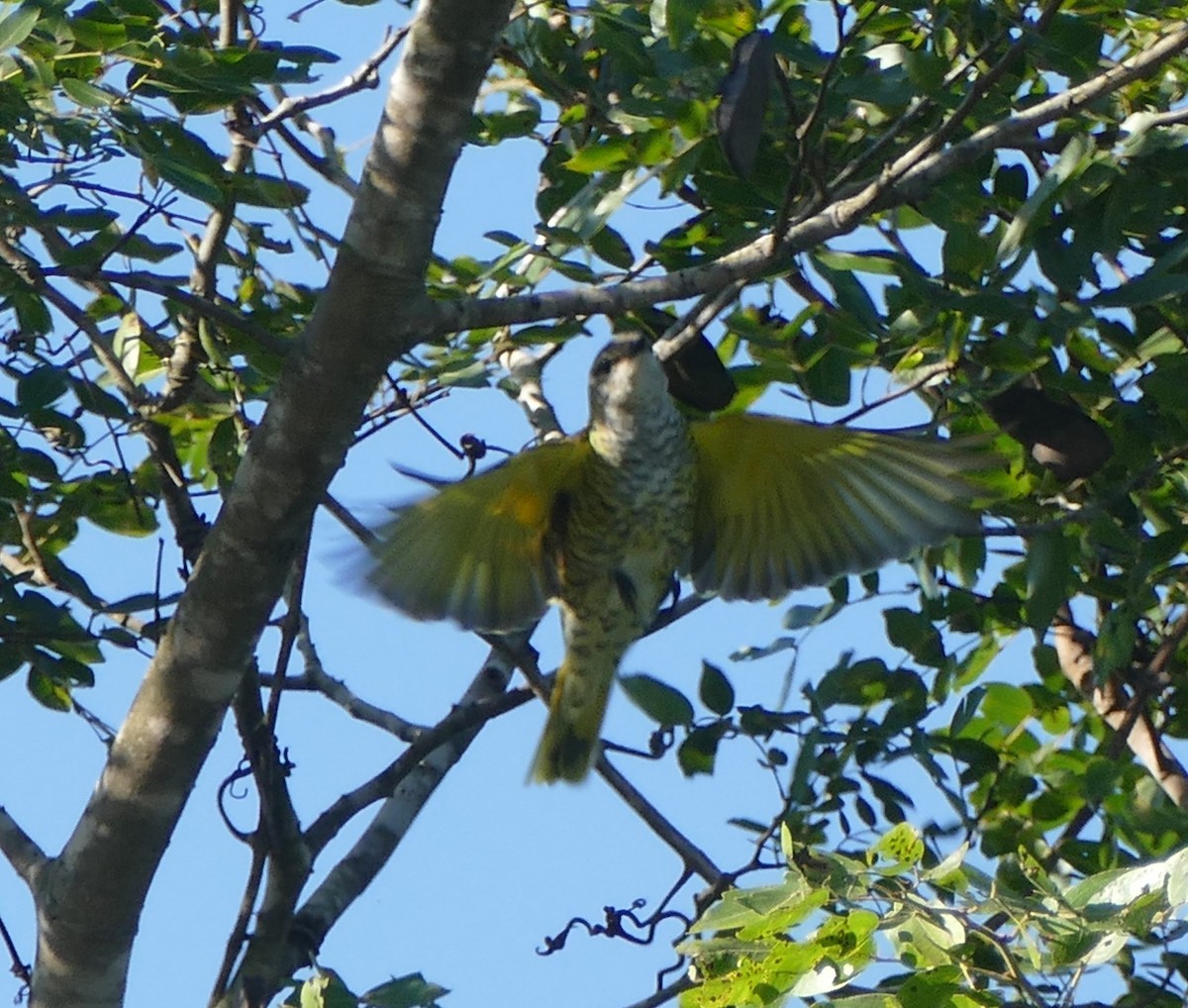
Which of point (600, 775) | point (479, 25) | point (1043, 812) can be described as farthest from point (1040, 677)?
point (479, 25)

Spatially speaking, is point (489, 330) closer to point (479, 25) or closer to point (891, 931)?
point (479, 25)

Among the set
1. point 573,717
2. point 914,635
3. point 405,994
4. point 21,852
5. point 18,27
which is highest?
point 18,27

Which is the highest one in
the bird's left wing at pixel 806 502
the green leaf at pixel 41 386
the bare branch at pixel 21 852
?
the green leaf at pixel 41 386

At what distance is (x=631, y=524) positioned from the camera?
356 centimetres

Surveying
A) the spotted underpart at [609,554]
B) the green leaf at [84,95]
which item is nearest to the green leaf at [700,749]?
the spotted underpart at [609,554]

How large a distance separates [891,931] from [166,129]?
142 centimetres

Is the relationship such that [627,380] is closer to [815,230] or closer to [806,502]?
[806,502]

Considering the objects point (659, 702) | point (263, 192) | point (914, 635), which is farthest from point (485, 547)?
point (263, 192)

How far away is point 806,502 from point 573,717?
0.63 meters

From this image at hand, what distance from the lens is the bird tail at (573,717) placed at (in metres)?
3.65

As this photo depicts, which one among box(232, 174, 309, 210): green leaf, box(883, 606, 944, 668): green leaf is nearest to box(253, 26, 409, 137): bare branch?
box(232, 174, 309, 210): green leaf

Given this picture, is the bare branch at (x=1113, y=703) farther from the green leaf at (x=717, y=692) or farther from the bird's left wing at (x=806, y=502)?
the green leaf at (x=717, y=692)

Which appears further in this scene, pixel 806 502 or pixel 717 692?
pixel 806 502

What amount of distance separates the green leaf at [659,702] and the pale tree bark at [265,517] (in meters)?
0.81
